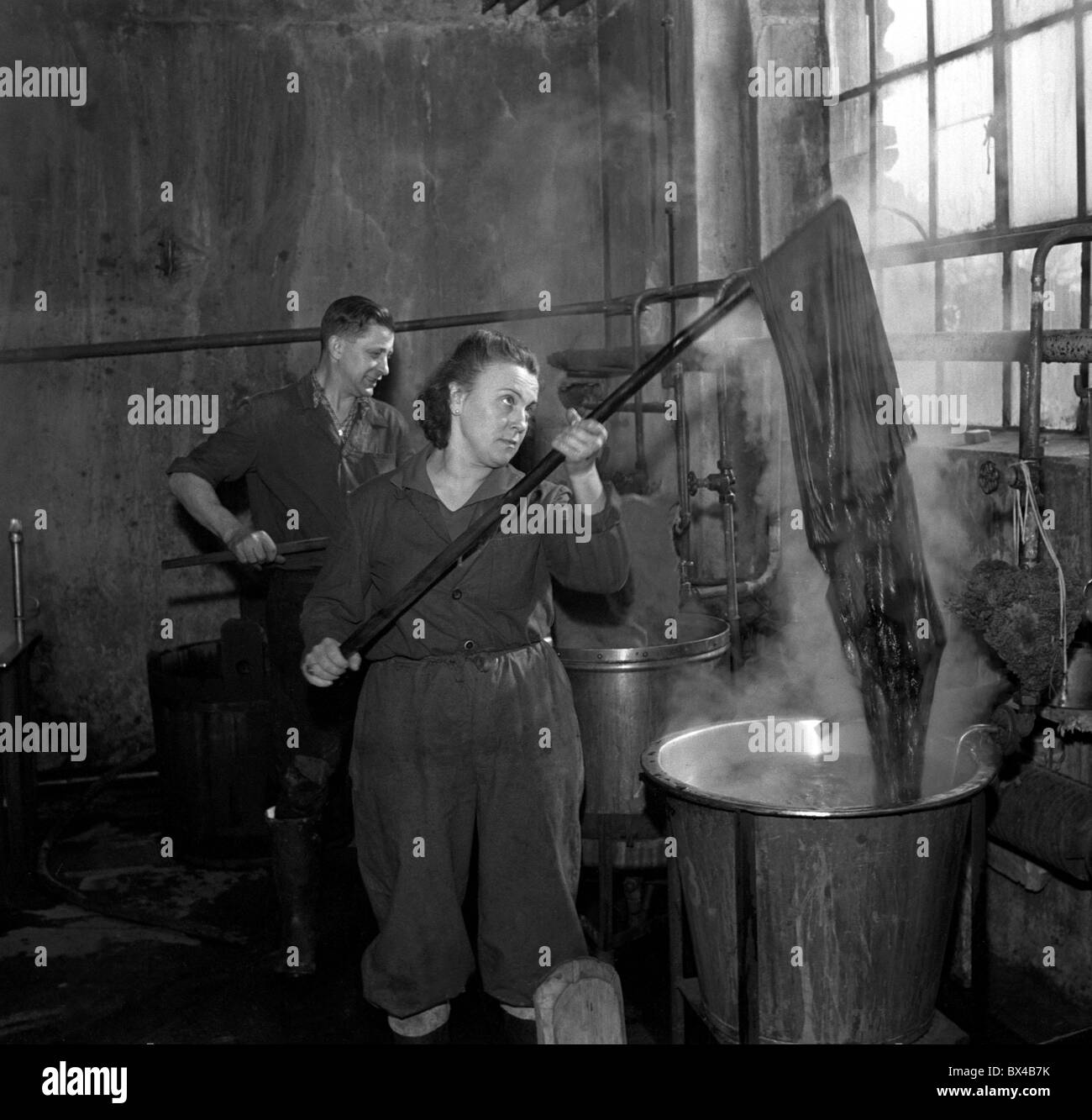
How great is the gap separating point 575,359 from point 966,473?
2554 mm

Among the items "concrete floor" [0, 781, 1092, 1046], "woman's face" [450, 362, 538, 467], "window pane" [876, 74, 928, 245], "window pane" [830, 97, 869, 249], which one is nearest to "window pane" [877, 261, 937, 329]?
"window pane" [876, 74, 928, 245]

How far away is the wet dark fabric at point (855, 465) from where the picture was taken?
11.6 ft

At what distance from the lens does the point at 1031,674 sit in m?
3.41

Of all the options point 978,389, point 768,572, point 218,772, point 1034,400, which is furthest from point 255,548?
point 978,389

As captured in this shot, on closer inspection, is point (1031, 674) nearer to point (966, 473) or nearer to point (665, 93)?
point (966, 473)

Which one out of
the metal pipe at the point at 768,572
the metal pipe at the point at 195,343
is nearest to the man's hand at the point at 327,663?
the metal pipe at the point at 768,572

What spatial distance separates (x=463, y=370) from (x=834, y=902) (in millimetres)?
1736

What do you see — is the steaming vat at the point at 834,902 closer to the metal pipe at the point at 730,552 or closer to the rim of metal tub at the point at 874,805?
Answer: the rim of metal tub at the point at 874,805

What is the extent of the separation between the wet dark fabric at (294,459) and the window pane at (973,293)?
7.47ft

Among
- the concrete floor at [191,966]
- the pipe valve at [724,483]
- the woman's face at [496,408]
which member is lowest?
the concrete floor at [191,966]

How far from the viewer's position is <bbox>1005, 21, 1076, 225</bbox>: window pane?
442 centimetres

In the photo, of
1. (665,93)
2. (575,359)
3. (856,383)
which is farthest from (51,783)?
(856,383)
